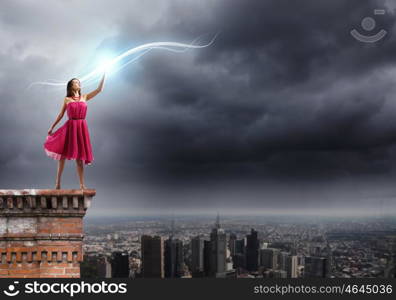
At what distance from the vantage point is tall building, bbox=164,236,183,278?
915 inches

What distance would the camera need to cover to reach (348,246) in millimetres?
26516

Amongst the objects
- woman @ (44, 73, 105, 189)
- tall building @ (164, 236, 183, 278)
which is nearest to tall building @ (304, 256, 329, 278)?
tall building @ (164, 236, 183, 278)

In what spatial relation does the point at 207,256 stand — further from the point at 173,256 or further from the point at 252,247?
the point at 252,247

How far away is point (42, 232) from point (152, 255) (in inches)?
392


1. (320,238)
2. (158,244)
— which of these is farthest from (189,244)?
(320,238)

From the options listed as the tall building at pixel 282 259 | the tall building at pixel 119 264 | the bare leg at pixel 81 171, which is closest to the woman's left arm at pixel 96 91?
the bare leg at pixel 81 171

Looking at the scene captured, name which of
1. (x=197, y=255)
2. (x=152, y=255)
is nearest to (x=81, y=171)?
(x=152, y=255)

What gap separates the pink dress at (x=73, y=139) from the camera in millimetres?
15539

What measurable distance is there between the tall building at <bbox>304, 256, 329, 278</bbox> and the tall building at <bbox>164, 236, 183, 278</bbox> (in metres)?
5.75

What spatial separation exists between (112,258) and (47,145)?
26.5ft

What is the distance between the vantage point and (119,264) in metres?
22.2

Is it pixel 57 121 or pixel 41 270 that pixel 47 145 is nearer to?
pixel 57 121

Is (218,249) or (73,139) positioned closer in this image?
(73,139)

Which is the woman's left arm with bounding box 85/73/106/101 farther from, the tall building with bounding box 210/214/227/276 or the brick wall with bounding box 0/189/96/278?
the tall building with bounding box 210/214/227/276
